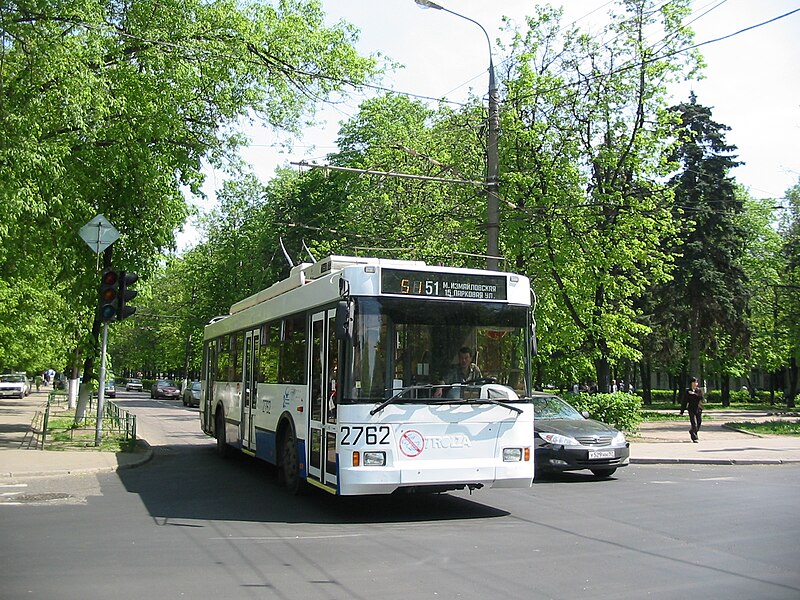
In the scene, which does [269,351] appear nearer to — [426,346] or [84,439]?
[426,346]

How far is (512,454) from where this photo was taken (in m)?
10.4

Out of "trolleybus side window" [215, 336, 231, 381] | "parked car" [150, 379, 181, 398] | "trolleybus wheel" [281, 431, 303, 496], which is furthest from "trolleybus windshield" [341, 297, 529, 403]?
"parked car" [150, 379, 181, 398]

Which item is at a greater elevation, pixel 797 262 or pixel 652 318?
pixel 797 262

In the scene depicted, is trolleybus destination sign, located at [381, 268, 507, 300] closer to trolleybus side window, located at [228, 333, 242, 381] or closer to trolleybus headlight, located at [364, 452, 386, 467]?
trolleybus headlight, located at [364, 452, 386, 467]

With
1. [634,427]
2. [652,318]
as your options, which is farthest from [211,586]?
[652,318]

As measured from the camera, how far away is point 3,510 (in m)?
10.4

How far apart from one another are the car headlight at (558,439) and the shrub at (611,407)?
8652 millimetres

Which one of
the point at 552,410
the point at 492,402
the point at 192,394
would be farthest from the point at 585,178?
the point at 192,394

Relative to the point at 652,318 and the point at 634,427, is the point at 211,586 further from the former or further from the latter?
the point at 652,318

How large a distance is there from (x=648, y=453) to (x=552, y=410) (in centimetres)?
497

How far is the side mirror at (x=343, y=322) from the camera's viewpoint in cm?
947

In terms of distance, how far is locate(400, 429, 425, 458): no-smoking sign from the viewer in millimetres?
9805

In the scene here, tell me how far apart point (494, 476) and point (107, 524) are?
181 inches

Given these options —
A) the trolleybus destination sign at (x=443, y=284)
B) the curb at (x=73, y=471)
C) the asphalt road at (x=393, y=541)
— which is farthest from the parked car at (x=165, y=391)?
the trolleybus destination sign at (x=443, y=284)
